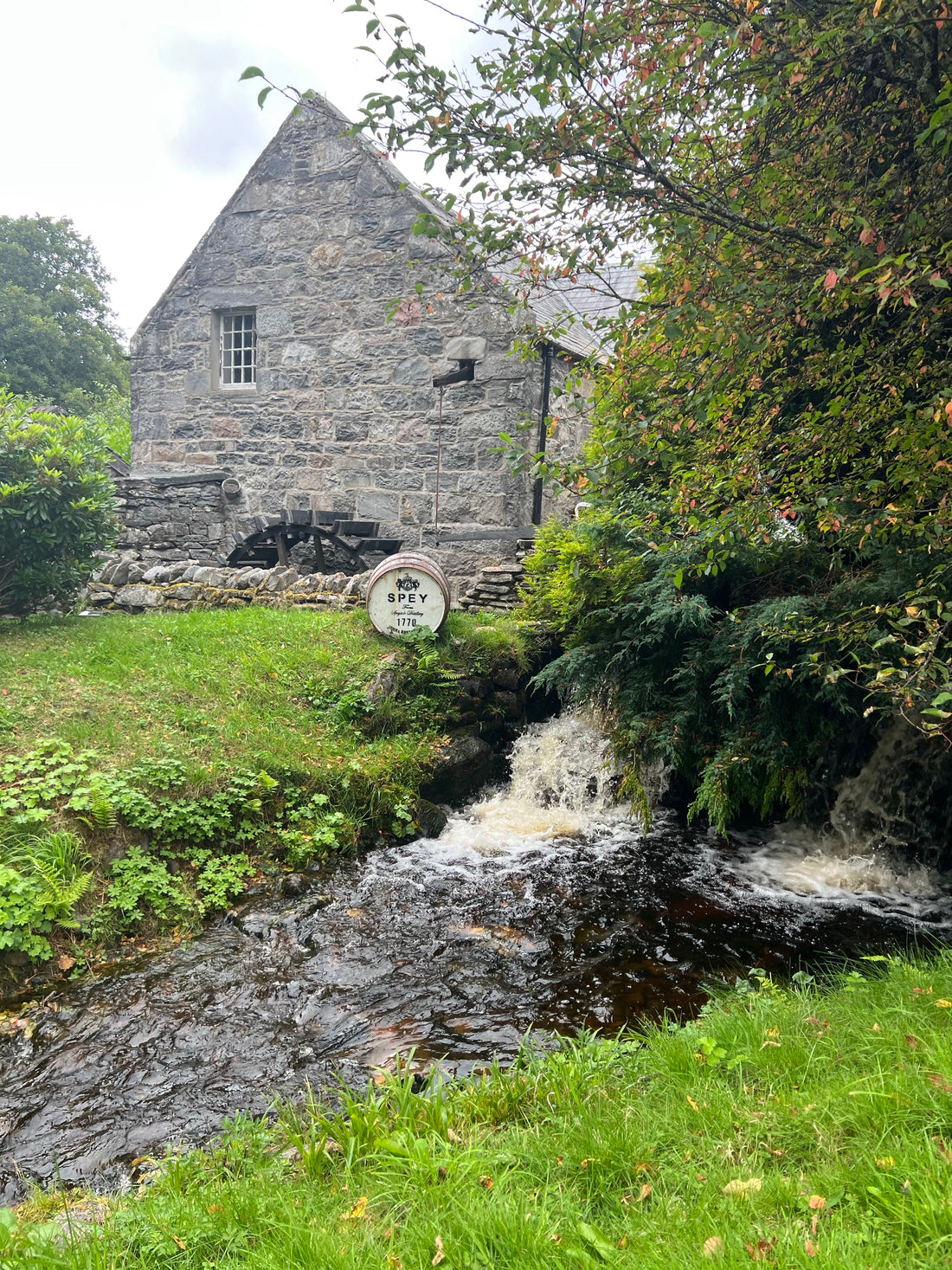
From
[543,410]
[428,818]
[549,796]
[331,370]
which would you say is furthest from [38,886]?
[331,370]

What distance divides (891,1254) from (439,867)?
425 cm

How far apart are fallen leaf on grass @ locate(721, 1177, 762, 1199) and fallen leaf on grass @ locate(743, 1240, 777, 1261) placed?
22 cm

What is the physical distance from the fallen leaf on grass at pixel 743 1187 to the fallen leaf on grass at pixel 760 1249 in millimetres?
215

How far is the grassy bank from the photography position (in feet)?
15.3

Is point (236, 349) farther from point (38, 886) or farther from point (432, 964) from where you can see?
point (432, 964)

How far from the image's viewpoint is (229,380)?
42.8ft

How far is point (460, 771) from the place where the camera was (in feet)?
23.4

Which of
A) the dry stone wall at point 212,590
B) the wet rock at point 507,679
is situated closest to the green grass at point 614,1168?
the wet rock at point 507,679

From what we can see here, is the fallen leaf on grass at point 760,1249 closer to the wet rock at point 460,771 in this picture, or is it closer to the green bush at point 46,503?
the wet rock at point 460,771

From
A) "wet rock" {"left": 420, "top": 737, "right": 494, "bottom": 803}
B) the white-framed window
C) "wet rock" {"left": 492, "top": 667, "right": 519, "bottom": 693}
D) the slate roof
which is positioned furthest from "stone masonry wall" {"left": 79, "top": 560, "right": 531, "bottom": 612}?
the slate roof

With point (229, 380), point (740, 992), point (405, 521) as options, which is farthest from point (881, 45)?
point (229, 380)

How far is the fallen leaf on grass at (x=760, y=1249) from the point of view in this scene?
6.05 ft

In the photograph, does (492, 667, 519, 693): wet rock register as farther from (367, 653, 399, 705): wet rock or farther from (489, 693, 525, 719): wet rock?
(367, 653, 399, 705): wet rock

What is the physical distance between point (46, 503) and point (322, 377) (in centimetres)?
541
